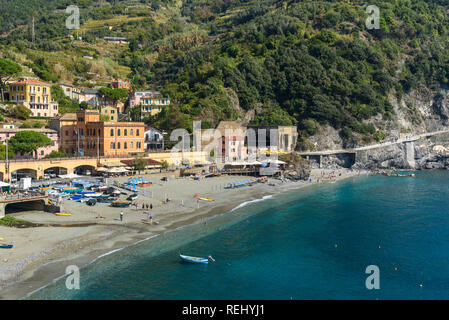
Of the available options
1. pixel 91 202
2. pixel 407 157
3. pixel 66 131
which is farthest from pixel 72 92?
pixel 407 157

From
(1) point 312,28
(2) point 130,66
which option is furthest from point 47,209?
(1) point 312,28

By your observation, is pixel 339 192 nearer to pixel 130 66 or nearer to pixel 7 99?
pixel 7 99

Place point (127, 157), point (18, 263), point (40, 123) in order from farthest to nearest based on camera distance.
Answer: point (40, 123) → point (127, 157) → point (18, 263)

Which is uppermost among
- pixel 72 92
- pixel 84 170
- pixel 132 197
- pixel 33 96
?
pixel 72 92

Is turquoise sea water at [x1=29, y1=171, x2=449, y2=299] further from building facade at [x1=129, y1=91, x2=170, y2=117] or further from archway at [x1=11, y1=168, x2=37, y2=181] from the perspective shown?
building facade at [x1=129, y1=91, x2=170, y2=117]

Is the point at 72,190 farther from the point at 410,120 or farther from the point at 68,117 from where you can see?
the point at 410,120

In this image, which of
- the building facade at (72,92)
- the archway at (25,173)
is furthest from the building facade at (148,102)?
the archway at (25,173)
